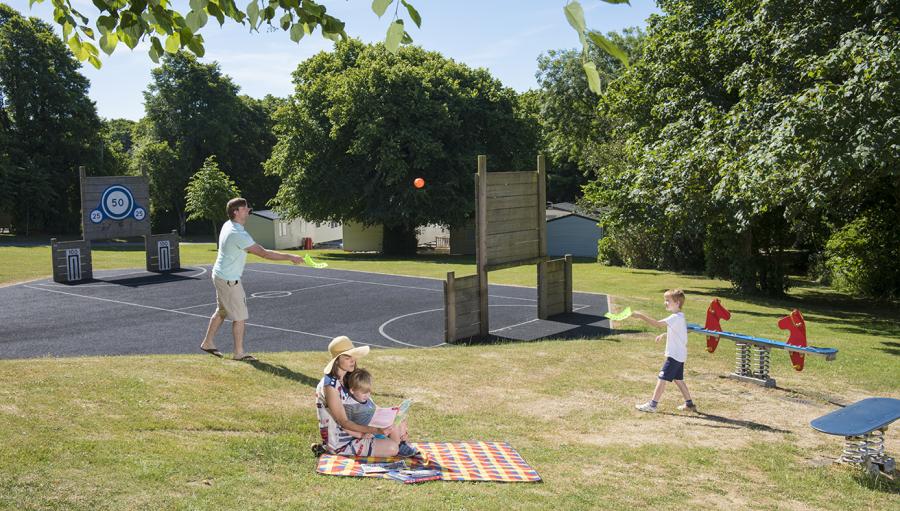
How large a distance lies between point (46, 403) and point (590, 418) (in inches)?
243

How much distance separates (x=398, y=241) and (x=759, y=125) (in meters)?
30.3

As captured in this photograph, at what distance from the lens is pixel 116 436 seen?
7.21 m

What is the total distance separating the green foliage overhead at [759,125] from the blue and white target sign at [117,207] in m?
17.7

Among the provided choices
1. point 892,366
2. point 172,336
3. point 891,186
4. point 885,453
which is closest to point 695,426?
point 885,453

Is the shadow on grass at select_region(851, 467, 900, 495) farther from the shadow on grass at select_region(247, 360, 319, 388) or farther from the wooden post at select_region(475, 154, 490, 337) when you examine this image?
the wooden post at select_region(475, 154, 490, 337)

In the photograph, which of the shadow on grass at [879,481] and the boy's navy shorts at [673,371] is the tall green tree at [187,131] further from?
the shadow on grass at [879,481]

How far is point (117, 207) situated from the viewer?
2895 cm

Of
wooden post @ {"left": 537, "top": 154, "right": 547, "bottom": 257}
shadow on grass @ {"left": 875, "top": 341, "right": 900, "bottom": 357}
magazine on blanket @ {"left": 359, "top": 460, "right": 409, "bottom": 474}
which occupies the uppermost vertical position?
wooden post @ {"left": 537, "top": 154, "right": 547, "bottom": 257}

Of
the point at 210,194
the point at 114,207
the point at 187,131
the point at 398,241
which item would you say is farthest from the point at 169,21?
the point at 187,131

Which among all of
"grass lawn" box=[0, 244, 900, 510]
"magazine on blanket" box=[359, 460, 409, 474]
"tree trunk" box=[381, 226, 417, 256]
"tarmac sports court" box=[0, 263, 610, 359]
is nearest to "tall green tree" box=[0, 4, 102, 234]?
"tree trunk" box=[381, 226, 417, 256]

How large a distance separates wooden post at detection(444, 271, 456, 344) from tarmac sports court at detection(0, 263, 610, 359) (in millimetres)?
323

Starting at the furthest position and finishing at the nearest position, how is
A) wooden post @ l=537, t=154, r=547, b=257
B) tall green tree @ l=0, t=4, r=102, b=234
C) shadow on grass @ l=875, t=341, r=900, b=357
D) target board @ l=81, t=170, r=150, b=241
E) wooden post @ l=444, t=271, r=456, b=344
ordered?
tall green tree @ l=0, t=4, r=102, b=234, target board @ l=81, t=170, r=150, b=241, wooden post @ l=537, t=154, r=547, b=257, wooden post @ l=444, t=271, r=456, b=344, shadow on grass @ l=875, t=341, r=900, b=357

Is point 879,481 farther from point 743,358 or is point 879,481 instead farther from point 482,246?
point 482,246

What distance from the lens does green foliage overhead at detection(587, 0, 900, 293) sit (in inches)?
617
